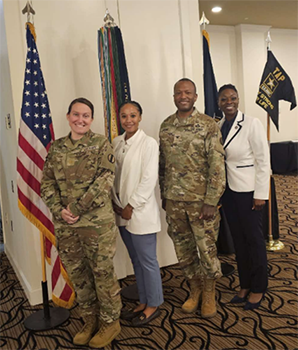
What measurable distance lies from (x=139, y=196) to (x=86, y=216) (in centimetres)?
38

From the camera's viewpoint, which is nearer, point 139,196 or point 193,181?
point 139,196

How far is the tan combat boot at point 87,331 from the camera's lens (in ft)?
7.57

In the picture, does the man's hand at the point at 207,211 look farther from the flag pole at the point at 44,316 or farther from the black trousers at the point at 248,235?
the flag pole at the point at 44,316

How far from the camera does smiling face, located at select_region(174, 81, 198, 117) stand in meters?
2.46

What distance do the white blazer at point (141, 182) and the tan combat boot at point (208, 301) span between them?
581mm

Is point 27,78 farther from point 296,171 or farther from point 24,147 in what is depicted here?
point 296,171

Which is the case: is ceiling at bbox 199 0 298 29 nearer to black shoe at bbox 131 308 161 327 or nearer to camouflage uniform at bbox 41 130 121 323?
camouflage uniform at bbox 41 130 121 323

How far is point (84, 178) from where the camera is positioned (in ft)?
7.26

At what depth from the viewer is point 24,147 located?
256 centimetres

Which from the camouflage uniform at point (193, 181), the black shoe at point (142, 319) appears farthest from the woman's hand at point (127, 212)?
the black shoe at point (142, 319)

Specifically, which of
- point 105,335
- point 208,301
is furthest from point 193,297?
point 105,335

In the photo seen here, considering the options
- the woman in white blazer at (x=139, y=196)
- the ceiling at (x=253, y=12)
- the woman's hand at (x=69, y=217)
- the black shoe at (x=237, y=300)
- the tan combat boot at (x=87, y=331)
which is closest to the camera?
the woman's hand at (x=69, y=217)

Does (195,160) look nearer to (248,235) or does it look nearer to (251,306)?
(248,235)

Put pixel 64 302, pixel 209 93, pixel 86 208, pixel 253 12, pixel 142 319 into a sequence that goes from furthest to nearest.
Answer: pixel 253 12 < pixel 209 93 < pixel 64 302 < pixel 142 319 < pixel 86 208
